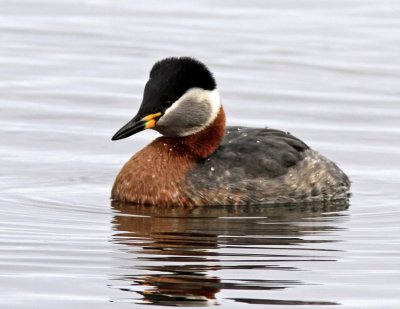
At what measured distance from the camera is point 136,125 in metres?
14.2

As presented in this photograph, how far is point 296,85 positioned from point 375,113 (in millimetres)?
1877

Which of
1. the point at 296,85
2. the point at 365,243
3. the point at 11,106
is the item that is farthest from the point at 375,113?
the point at 365,243

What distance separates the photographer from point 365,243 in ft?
41.5

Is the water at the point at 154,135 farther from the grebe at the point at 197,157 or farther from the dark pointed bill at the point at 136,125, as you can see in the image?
the dark pointed bill at the point at 136,125

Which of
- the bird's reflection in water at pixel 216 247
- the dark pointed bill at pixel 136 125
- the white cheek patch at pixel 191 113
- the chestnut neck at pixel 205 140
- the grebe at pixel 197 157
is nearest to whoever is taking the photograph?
the bird's reflection in water at pixel 216 247

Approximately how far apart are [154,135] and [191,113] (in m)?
3.16

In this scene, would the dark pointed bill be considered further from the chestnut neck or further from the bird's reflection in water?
the bird's reflection in water

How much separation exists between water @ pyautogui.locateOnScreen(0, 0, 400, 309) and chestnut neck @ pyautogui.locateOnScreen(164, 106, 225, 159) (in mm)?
706

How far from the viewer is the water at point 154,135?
11.1 metres

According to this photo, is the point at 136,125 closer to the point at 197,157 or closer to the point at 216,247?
the point at 197,157

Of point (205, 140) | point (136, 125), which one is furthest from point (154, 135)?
point (136, 125)

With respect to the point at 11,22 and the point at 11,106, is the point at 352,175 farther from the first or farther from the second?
the point at 11,22

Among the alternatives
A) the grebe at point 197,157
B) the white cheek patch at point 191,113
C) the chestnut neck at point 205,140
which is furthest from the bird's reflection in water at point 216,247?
the white cheek patch at point 191,113

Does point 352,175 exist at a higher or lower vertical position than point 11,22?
lower
